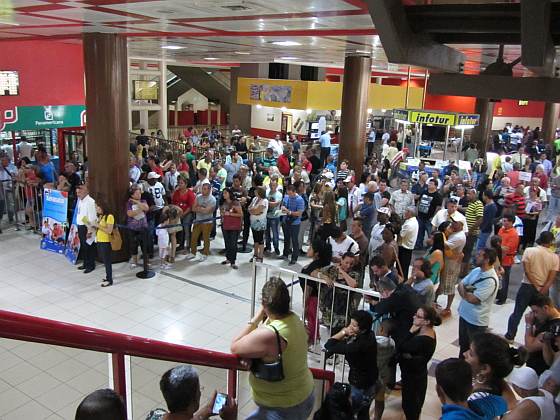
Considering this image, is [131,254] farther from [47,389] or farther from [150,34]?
[47,389]

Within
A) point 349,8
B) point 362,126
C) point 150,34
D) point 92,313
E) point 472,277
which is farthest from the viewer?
point 362,126

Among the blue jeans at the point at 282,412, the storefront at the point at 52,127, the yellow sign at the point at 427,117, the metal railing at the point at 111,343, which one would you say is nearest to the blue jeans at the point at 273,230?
the storefront at the point at 52,127

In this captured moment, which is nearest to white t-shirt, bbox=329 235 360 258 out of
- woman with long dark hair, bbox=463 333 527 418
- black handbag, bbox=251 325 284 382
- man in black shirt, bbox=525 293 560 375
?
man in black shirt, bbox=525 293 560 375

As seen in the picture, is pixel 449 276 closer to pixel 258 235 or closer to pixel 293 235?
pixel 293 235

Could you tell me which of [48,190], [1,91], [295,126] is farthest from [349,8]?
[295,126]

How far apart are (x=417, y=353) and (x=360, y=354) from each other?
21.6 inches

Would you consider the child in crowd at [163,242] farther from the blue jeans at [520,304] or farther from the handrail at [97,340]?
the handrail at [97,340]

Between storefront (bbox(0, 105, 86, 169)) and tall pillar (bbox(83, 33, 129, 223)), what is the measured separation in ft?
12.4

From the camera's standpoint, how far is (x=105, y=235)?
843 cm

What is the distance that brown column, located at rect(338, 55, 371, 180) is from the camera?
46.3 ft

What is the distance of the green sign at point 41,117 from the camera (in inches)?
547

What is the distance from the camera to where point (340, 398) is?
376cm

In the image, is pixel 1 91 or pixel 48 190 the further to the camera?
pixel 1 91

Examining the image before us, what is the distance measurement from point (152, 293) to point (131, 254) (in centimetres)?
166
